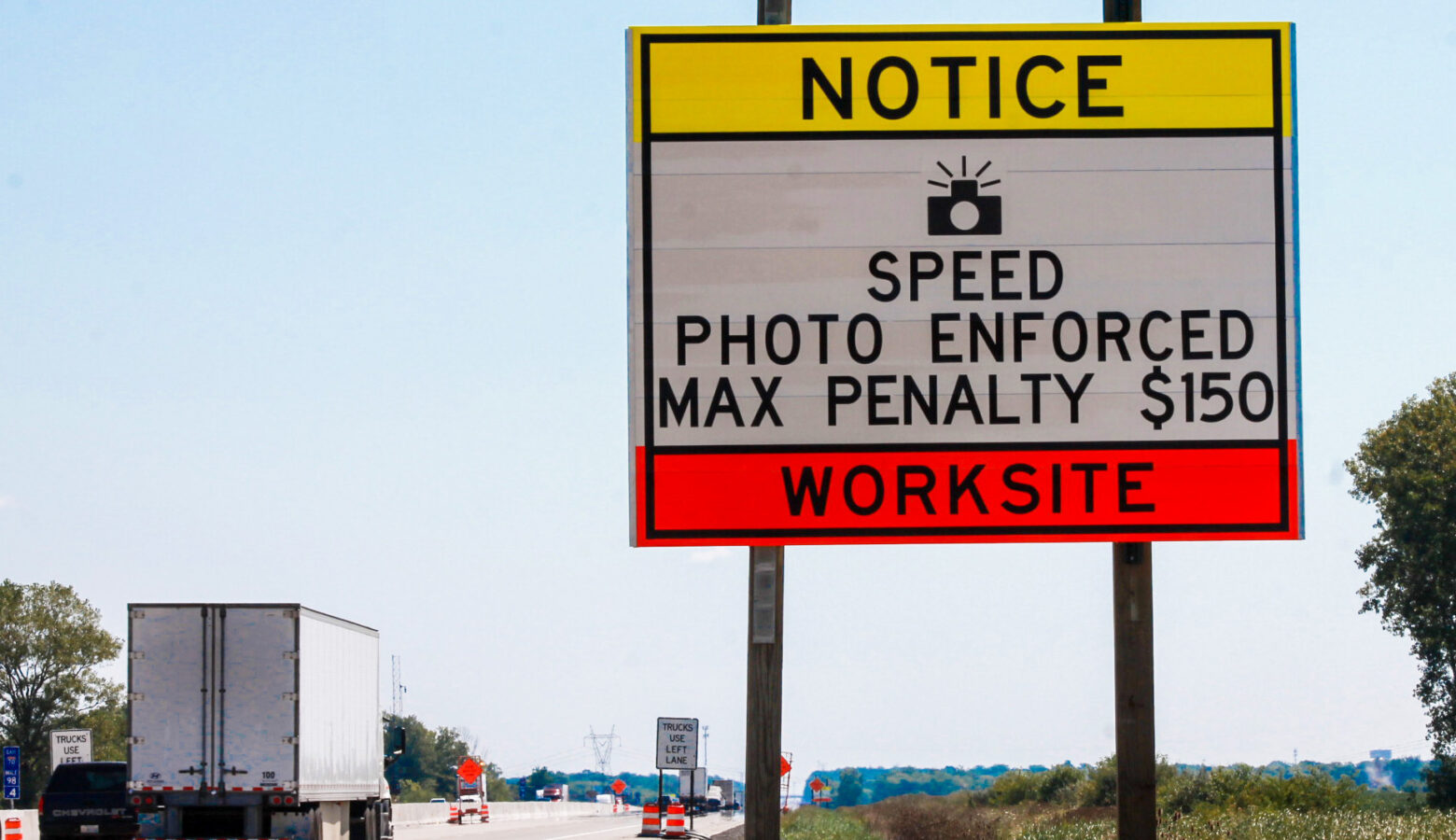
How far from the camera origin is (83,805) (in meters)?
28.6

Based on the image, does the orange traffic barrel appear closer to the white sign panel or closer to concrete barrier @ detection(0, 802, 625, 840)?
concrete barrier @ detection(0, 802, 625, 840)

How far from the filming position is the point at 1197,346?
1056 centimetres

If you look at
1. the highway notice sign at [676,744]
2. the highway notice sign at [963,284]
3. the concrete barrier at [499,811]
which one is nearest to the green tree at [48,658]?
the concrete barrier at [499,811]

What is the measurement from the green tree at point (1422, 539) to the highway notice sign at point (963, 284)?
48596mm

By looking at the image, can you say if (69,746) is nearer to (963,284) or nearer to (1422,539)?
(963,284)

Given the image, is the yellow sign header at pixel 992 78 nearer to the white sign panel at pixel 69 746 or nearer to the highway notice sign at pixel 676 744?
the white sign panel at pixel 69 746

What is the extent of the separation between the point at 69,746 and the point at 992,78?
27339mm

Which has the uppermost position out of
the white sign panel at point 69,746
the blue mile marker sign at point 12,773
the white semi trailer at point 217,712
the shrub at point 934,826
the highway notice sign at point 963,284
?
the highway notice sign at point 963,284

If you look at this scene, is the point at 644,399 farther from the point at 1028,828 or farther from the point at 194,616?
the point at 1028,828

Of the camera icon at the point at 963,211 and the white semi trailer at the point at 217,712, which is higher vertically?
the camera icon at the point at 963,211

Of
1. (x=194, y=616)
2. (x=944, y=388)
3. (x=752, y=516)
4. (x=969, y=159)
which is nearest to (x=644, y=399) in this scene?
(x=752, y=516)

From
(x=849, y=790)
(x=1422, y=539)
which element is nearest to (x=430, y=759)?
(x=849, y=790)

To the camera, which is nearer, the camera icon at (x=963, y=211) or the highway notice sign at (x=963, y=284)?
the highway notice sign at (x=963, y=284)

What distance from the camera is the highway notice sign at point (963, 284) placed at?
34.6ft
